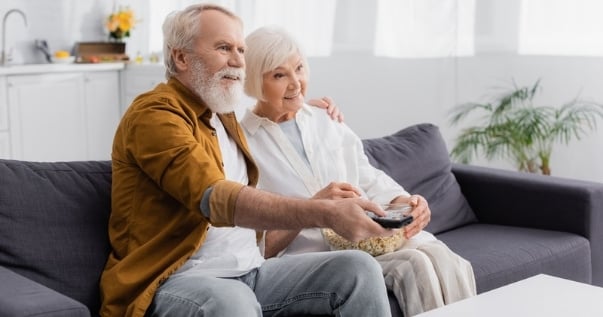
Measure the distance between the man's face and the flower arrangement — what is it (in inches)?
159

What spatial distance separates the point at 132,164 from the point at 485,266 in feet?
3.98

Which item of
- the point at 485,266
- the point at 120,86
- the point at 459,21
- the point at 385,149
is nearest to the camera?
the point at 485,266

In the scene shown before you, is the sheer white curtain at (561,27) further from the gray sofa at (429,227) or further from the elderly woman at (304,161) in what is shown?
the elderly woman at (304,161)

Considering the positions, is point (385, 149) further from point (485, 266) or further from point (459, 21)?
point (459, 21)

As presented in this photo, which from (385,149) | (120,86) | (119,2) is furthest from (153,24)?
(385,149)

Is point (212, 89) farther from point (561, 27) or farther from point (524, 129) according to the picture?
point (561, 27)

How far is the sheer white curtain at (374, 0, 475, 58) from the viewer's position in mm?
5141

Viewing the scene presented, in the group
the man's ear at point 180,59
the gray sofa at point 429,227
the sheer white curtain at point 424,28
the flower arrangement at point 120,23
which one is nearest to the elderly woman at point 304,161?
the gray sofa at point 429,227

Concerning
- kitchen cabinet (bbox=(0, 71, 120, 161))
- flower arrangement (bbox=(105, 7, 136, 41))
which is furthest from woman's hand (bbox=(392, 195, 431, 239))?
flower arrangement (bbox=(105, 7, 136, 41))

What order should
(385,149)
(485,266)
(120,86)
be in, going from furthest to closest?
1. (120,86)
2. (385,149)
3. (485,266)

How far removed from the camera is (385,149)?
3.39m

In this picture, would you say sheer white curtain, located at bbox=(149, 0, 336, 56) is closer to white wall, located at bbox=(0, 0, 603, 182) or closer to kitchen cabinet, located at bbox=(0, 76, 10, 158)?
white wall, located at bbox=(0, 0, 603, 182)

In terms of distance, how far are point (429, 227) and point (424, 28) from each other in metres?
2.25

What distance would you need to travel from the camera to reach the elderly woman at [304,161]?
2607 mm
